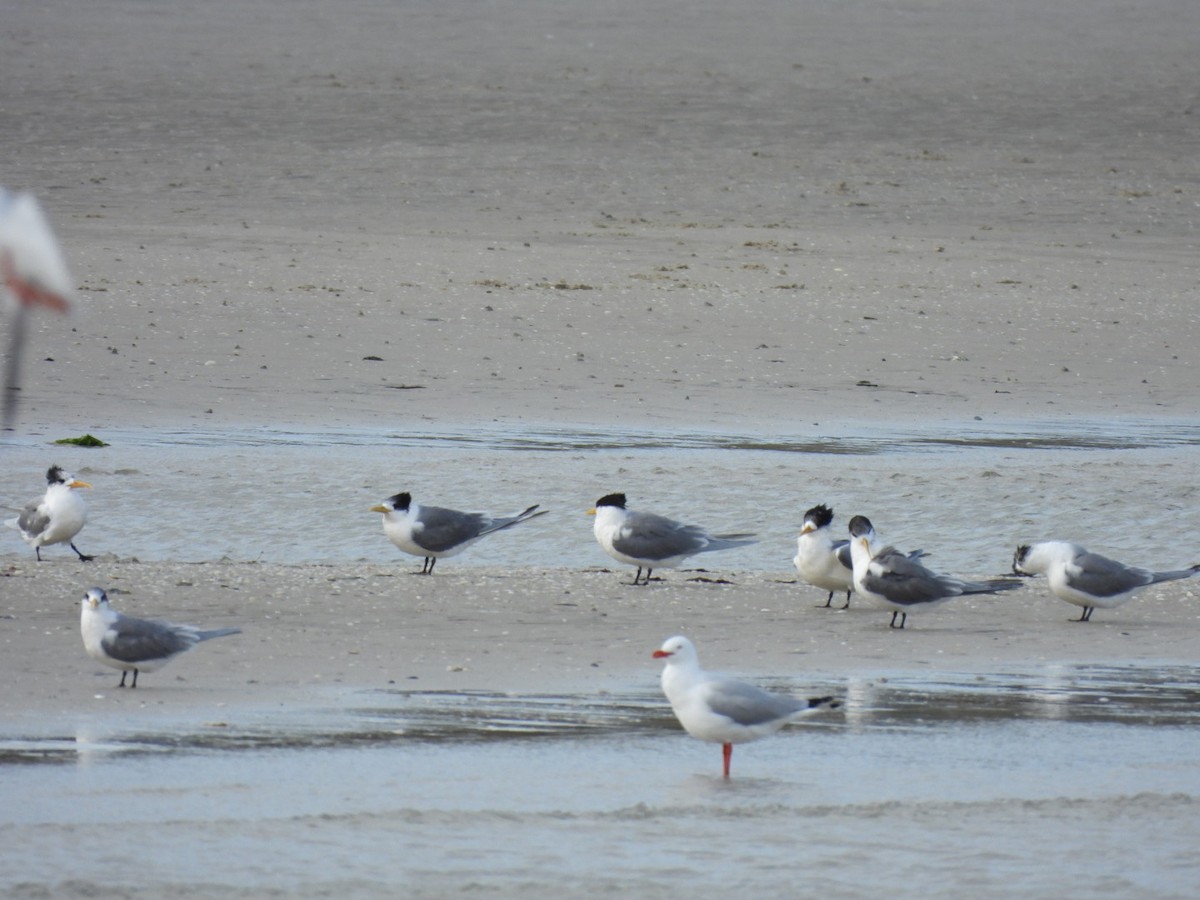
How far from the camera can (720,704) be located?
687cm

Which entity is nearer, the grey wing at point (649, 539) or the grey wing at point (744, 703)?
the grey wing at point (744, 703)

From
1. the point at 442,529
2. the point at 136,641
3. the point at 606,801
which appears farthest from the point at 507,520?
the point at 606,801

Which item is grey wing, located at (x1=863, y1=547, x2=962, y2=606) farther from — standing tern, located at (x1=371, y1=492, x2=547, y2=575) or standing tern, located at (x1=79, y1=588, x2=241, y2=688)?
standing tern, located at (x1=79, y1=588, x2=241, y2=688)

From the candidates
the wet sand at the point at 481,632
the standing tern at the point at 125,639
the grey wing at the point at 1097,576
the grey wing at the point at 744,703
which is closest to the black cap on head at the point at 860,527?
the wet sand at the point at 481,632

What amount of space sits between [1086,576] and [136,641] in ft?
14.6

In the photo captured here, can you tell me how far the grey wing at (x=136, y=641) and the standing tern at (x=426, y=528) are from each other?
105 inches

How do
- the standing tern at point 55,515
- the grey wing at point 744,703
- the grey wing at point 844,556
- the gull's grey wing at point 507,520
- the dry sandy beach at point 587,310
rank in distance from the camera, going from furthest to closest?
the gull's grey wing at point 507,520, the standing tern at point 55,515, the grey wing at point 844,556, the dry sandy beach at point 587,310, the grey wing at point 744,703

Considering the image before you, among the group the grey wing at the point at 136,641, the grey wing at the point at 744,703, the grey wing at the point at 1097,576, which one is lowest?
the grey wing at the point at 744,703

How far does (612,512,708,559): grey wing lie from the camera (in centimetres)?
1038

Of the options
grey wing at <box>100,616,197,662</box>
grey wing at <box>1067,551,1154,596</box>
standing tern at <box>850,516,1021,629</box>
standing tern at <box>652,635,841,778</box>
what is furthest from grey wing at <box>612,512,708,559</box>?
standing tern at <box>652,635,841,778</box>

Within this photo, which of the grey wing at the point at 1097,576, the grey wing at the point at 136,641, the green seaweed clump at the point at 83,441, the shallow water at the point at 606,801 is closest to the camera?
the shallow water at the point at 606,801

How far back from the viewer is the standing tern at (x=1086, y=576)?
32.0 feet

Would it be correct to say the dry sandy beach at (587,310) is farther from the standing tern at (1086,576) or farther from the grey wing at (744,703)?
the grey wing at (744,703)

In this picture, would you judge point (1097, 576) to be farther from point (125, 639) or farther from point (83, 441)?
point (83, 441)
